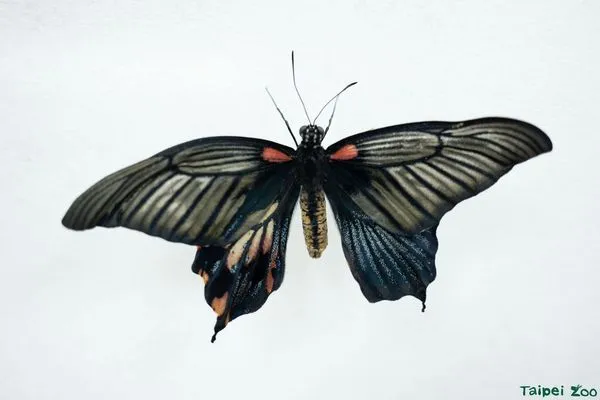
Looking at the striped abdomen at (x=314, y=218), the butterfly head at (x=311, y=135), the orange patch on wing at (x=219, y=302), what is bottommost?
the orange patch on wing at (x=219, y=302)

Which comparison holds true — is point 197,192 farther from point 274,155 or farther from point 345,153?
point 345,153

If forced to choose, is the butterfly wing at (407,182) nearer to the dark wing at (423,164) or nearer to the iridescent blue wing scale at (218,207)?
the dark wing at (423,164)

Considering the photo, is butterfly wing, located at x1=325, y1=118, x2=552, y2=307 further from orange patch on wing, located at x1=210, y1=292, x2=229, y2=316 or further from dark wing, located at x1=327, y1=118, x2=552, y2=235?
orange patch on wing, located at x1=210, y1=292, x2=229, y2=316

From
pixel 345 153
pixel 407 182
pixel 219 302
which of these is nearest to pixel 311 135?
pixel 345 153

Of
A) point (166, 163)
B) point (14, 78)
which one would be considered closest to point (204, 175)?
point (166, 163)

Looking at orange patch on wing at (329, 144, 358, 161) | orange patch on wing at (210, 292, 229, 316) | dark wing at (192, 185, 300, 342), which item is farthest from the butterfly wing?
orange patch on wing at (210, 292, 229, 316)

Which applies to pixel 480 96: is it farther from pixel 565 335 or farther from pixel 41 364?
pixel 41 364

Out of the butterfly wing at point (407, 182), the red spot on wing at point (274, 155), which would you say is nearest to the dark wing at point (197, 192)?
the red spot on wing at point (274, 155)
